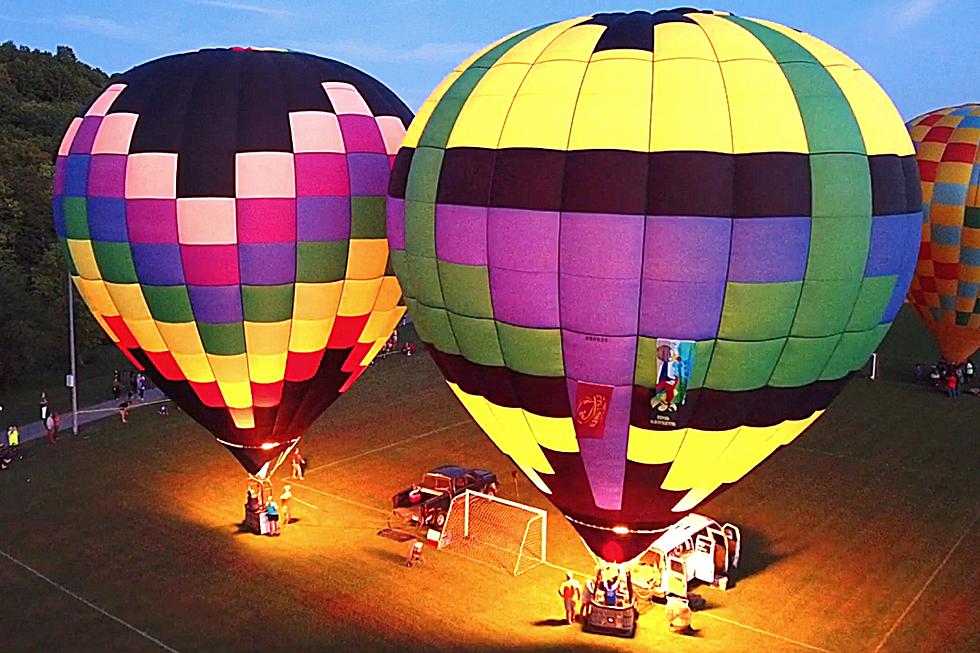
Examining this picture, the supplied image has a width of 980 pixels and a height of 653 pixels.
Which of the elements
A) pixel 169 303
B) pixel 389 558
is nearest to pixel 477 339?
pixel 389 558

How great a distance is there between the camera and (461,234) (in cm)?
718

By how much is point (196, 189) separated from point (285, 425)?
3011mm

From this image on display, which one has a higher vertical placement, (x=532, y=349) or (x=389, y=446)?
(x=532, y=349)

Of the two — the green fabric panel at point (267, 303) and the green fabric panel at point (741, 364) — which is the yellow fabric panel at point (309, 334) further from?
the green fabric panel at point (741, 364)

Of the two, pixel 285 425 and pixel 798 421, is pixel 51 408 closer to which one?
pixel 285 425

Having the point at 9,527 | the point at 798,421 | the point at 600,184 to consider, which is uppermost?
the point at 600,184

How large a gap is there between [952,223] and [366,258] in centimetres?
1198

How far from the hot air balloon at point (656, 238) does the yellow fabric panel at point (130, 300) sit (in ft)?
12.5

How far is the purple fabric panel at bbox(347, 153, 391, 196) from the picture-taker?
9.96 metres

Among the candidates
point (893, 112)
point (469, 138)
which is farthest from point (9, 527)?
point (893, 112)

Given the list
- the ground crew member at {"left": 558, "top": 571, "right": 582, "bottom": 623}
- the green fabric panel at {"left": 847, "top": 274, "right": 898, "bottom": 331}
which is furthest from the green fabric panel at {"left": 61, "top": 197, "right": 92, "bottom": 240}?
the green fabric panel at {"left": 847, "top": 274, "right": 898, "bottom": 331}

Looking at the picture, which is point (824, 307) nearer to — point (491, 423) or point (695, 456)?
point (695, 456)

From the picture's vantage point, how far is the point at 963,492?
1233 cm

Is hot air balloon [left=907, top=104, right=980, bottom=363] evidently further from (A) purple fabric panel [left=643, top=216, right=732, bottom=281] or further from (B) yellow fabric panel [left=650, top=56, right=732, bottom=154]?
(A) purple fabric panel [left=643, top=216, right=732, bottom=281]
